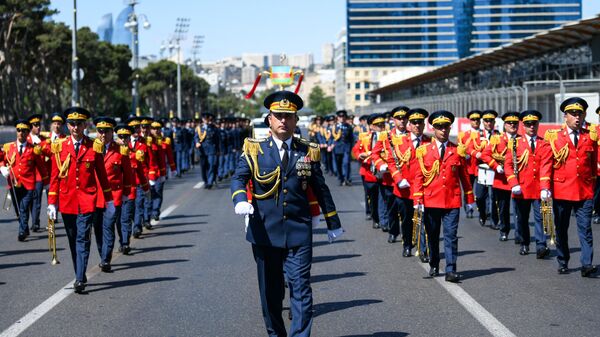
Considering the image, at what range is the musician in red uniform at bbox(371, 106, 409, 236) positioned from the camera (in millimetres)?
13109

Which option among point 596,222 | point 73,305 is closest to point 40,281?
point 73,305

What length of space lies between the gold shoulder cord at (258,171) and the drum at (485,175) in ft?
28.7

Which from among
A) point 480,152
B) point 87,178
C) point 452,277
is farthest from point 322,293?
point 480,152

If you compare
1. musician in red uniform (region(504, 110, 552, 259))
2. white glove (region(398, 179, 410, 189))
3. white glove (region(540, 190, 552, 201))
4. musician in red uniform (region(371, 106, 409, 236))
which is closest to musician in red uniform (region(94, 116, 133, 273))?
white glove (region(398, 179, 410, 189))

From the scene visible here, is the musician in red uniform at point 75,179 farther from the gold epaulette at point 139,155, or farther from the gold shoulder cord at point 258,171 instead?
the gold epaulette at point 139,155

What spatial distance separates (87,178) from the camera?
10.5 metres

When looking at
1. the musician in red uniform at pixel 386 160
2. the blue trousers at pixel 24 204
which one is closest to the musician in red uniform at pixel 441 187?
the musician in red uniform at pixel 386 160

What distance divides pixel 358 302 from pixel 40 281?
380 cm

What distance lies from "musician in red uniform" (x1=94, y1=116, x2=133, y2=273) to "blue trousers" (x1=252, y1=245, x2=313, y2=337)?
380 centimetres

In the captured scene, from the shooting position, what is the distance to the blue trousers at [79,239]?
1012 centimetres

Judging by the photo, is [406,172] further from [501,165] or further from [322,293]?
[322,293]

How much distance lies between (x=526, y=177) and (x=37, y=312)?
22.2 ft

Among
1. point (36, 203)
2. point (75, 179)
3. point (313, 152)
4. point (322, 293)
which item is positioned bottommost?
point (322, 293)

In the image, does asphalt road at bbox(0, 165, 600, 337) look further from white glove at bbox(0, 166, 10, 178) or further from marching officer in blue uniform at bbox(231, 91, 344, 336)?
white glove at bbox(0, 166, 10, 178)
